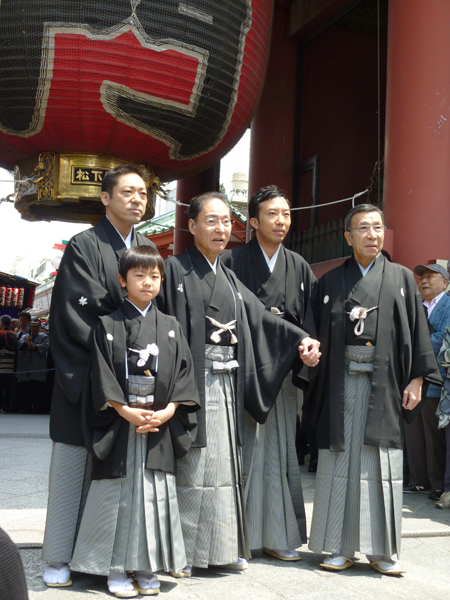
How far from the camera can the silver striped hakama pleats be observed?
2650 millimetres

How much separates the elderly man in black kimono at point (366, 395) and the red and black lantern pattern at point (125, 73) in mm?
2128

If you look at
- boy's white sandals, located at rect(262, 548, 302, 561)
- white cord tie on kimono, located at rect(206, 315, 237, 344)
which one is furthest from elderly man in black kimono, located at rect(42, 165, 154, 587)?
boy's white sandals, located at rect(262, 548, 302, 561)

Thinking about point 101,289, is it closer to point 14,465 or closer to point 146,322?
point 146,322

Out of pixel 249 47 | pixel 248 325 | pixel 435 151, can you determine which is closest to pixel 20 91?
pixel 249 47

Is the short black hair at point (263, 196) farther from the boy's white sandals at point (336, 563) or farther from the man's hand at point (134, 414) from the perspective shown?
the boy's white sandals at point (336, 563)

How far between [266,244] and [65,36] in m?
2.14

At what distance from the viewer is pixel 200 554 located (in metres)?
2.93

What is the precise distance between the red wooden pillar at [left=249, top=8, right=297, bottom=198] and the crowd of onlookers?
13.9ft

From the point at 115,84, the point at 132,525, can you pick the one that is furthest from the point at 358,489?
the point at 115,84

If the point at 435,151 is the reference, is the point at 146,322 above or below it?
below

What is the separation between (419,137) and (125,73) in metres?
2.40

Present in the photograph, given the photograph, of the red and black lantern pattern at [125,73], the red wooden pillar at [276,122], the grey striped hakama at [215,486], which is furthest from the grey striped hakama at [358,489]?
the red wooden pillar at [276,122]

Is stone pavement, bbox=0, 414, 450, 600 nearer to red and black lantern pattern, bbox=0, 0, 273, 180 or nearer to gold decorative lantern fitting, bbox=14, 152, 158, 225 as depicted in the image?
gold decorative lantern fitting, bbox=14, 152, 158, 225

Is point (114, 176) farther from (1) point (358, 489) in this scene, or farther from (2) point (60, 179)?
(2) point (60, 179)
